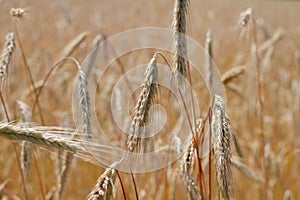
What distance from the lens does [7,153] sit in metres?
1.61

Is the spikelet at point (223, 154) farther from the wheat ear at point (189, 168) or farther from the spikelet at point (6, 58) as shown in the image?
the spikelet at point (6, 58)

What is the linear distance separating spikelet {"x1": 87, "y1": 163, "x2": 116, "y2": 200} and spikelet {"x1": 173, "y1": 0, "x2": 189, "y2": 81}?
0.18m

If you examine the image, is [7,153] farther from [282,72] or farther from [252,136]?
[282,72]

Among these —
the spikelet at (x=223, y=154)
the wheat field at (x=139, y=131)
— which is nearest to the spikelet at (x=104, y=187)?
the wheat field at (x=139, y=131)

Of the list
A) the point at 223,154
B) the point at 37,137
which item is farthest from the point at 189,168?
the point at 37,137

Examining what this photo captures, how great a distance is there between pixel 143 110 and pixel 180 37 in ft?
0.41

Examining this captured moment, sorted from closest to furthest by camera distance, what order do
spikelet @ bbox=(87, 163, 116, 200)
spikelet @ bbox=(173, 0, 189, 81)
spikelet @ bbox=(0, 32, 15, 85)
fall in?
spikelet @ bbox=(87, 163, 116, 200), spikelet @ bbox=(173, 0, 189, 81), spikelet @ bbox=(0, 32, 15, 85)

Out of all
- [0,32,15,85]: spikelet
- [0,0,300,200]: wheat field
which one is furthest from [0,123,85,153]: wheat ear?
[0,32,15,85]: spikelet

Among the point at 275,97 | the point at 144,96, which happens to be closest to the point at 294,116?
the point at 275,97

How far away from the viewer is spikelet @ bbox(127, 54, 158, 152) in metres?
0.53

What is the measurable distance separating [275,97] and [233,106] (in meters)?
0.43

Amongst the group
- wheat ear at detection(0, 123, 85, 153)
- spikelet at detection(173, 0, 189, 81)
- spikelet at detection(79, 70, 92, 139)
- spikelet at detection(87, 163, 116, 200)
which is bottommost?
spikelet at detection(87, 163, 116, 200)

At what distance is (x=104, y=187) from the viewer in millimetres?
473

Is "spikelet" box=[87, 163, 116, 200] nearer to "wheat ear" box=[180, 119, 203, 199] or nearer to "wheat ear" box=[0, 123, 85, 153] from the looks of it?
"wheat ear" box=[0, 123, 85, 153]
